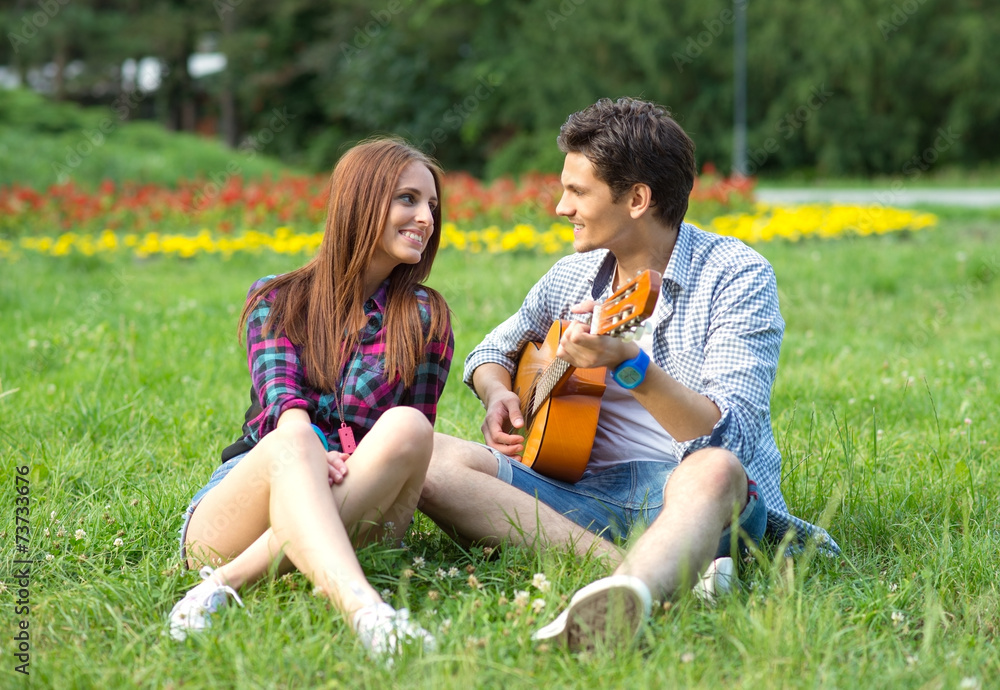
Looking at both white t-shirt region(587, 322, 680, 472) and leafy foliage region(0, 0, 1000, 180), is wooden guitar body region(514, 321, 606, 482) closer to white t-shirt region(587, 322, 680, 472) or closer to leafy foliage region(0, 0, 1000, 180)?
white t-shirt region(587, 322, 680, 472)

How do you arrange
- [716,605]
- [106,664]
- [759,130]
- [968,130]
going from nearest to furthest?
[106,664]
[716,605]
[968,130]
[759,130]

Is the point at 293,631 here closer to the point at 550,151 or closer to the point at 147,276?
the point at 147,276

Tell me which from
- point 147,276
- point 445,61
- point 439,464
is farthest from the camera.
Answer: point 445,61

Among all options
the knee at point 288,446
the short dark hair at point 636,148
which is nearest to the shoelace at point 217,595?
the knee at point 288,446

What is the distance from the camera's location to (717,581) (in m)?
2.21

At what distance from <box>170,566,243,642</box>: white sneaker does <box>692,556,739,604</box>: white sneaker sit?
1.01 meters

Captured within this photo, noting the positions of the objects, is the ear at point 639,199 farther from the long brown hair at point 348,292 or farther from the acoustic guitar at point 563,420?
the long brown hair at point 348,292

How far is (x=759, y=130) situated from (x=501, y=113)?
7.30 metres

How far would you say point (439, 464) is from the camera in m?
2.50

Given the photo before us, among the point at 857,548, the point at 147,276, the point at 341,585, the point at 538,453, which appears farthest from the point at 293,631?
the point at 147,276

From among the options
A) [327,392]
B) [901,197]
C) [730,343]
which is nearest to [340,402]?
[327,392]

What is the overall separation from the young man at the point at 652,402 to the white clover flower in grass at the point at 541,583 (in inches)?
8.4

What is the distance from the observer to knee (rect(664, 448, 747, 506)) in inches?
86.5

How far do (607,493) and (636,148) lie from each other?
0.93 metres
